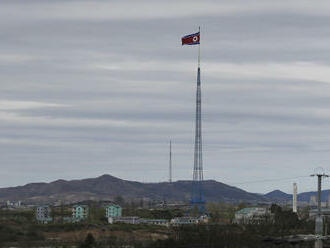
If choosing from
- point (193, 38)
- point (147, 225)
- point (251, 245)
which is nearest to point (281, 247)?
point (251, 245)

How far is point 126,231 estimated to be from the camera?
162 metres

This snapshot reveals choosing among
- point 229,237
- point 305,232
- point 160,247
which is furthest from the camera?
point 305,232

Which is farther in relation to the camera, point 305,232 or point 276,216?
point 276,216

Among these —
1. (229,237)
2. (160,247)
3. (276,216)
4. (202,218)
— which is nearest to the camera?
(160,247)

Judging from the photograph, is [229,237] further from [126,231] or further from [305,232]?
[126,231]

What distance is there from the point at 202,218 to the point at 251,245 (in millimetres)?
81233

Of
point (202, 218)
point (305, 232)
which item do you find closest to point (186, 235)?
point (305, 232)

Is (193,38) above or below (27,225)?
above

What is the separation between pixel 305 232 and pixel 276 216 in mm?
35515

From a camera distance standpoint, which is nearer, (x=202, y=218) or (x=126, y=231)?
(x=126, y=231)

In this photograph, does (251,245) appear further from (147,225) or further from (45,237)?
(147,225)

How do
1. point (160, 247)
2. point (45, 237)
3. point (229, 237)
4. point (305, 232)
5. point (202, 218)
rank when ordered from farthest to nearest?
point (202, 218) < point (45, 237) < point (305, 232) < point (229, 237) < point (160, 247)

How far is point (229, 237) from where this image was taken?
400 ft

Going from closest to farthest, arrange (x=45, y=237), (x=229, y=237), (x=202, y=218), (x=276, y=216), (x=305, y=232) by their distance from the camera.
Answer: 1. (x=229, y=237)
2. (x=305, y=232)
3. (x=45, y=237)
4. (x=276, y=216)
5. (x=202, y=218)
